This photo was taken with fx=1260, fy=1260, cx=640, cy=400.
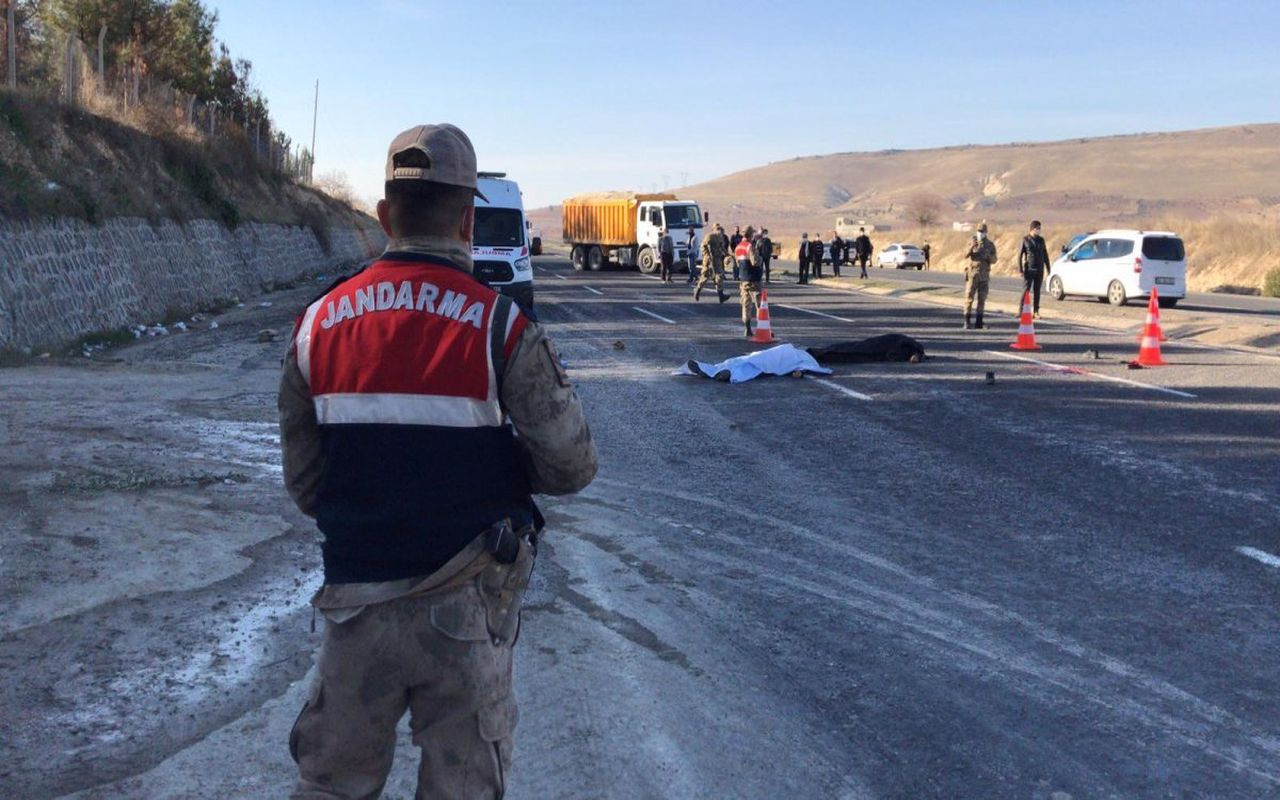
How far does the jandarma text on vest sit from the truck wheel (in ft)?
149

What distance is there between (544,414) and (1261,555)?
580cm

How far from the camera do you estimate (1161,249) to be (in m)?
29.1

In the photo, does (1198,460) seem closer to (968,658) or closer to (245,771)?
(968,658)

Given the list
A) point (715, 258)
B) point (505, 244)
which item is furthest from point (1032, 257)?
point (505, 244)

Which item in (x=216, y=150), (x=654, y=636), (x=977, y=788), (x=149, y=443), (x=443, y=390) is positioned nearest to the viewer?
(x=443, y=390)

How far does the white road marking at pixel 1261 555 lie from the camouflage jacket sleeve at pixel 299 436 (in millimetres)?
5805

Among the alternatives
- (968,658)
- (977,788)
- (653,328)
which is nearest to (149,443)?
(968,658)

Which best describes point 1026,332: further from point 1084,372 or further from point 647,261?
point 647,261

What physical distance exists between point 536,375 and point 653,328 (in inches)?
799

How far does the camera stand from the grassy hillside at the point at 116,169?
752 inches

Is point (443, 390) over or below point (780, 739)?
over

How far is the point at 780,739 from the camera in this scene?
4.48m

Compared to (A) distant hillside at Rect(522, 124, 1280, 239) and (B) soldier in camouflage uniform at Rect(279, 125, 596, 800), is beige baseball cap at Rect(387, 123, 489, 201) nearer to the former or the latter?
(B) soldier in camouflage uniform at Rect(279, 125, 596, 800)

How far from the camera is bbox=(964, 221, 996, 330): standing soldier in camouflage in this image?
21.2 metres
